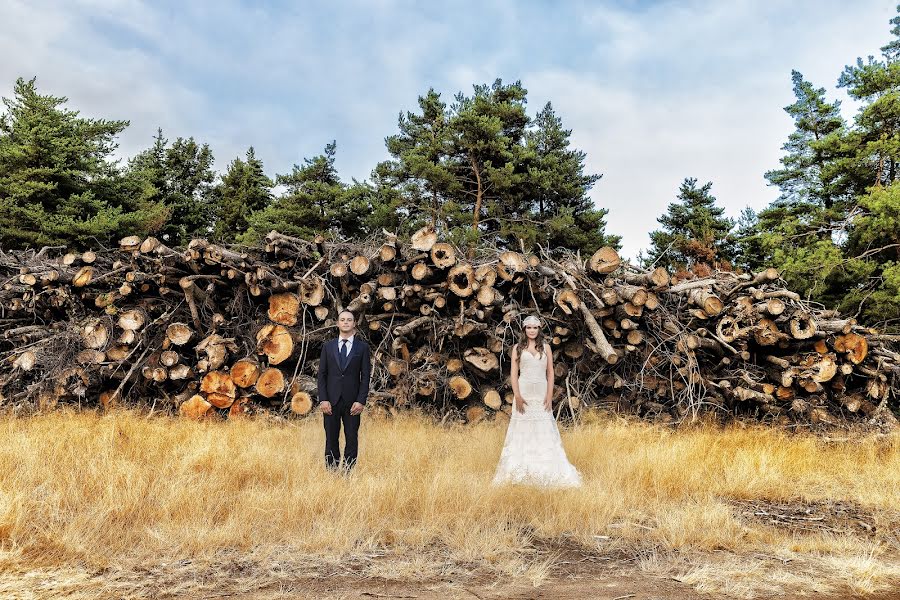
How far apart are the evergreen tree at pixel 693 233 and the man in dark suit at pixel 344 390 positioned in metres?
18.8

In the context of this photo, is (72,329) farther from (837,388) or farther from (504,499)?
(837,388)

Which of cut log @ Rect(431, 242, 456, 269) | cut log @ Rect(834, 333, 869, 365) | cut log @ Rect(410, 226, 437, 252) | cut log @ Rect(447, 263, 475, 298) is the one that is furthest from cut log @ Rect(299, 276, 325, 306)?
cut log @ Rect(834, 333, 869, 365)

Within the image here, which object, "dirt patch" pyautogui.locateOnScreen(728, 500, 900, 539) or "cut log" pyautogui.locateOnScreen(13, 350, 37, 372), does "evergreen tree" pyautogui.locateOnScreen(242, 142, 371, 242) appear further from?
"dirt patch" pyautogui.locateOnScreen(728, 500, 900, 539)

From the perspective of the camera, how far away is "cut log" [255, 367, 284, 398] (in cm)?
757

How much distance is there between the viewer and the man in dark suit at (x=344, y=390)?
5.21 meters

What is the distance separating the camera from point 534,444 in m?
5.21

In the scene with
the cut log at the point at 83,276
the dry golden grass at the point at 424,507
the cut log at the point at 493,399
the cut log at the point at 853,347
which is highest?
the cut log at the point at 83,276

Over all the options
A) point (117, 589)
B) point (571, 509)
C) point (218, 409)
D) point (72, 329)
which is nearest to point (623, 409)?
point (571, 509)

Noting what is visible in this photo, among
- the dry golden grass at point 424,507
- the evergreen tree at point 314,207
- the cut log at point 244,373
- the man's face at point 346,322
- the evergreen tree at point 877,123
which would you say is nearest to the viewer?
the dry golden grass at point 424,507

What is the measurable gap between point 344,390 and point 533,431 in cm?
186

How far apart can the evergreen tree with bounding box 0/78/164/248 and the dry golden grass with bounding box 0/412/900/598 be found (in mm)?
14397

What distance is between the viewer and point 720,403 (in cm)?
792

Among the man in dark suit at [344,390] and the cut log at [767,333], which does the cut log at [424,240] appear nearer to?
the man in dark suit at [344,390]

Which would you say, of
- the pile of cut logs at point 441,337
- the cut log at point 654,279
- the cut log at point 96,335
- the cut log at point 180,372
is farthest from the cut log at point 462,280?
the cut log at point 96,335
